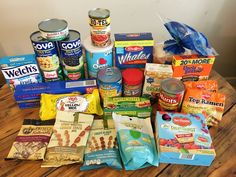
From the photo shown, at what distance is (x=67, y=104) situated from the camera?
0.75 meters

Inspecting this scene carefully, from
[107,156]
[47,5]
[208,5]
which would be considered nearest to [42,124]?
[107,156]

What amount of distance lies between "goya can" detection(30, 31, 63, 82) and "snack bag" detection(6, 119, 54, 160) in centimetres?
16

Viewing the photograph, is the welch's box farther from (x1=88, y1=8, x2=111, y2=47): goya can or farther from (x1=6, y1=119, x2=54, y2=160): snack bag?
(x1=6, y1=119, x2=54, y2=160): snack bag

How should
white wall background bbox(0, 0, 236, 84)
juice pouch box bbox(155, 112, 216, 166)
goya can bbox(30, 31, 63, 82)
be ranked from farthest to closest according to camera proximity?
white wall background bbox(0, 0, 236, 84), goya can bbox(30, 31, 63, 82), juice pouch box bbox(155, 112, 216, 166)

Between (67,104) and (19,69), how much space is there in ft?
0.63

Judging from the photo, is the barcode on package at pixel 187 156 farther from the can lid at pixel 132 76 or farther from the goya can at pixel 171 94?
the can lid at pixel 132 76

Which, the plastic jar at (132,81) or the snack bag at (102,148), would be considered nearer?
the snack bag at (102,148)

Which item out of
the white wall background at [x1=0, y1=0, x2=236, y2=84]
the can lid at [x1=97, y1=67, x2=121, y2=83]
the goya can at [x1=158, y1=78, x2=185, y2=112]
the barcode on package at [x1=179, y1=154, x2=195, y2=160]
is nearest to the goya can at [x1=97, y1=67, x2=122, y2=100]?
the can lid at [x1=97, y1=67, x2=121, y2=83]

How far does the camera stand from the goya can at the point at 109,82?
73 cm

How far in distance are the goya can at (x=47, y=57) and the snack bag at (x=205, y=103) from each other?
0.42m

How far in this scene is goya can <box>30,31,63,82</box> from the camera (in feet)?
2.37

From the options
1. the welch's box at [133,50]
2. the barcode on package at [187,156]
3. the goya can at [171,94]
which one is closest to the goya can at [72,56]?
the welch's box at [133,50]

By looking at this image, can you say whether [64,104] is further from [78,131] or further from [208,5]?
[208,5]

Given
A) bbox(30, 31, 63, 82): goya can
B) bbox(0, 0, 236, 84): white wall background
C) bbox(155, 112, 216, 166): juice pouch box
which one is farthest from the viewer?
bbox(0, 0, 236, 84): white wall background
